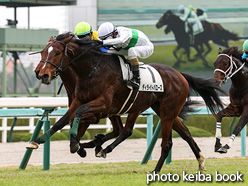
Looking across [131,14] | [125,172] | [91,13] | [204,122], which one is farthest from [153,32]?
[125,172]

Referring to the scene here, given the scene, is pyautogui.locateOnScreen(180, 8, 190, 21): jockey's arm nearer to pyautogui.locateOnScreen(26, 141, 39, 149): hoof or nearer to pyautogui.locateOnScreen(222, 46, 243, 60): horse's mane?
pyautogui.locateOnScreen(222, 46, 243, 60): horse's mane

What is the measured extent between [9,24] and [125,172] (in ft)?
57.8

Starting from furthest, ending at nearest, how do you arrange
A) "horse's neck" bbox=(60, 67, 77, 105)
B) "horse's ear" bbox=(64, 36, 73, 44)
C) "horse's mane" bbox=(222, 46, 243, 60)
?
"horse's mane" bbox=(222, 46, 243, 60), "horse's neck" bbox=(60, 67, 77, 105), "horse's ear" bbox=(64, 36, 73, 44)

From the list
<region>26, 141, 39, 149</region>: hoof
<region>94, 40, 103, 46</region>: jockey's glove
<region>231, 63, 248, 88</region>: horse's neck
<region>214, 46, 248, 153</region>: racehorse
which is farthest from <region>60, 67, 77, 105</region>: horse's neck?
<region>231, 63, 248, 88</region>: horse's neck

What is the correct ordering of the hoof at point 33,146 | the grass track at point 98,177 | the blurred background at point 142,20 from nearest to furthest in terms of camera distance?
1. the grass track at point 98,177
2. the hoof at point 33,146
3. the blurred background at point 142,20

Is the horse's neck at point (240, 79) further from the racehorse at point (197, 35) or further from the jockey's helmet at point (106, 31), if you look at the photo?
the racehorse at point (197, 35)

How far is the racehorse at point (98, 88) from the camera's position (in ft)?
18.4

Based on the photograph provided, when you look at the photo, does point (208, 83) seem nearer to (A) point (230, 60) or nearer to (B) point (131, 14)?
(A) point (230, 60)

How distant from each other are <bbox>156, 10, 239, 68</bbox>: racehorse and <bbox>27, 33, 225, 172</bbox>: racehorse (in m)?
18.7

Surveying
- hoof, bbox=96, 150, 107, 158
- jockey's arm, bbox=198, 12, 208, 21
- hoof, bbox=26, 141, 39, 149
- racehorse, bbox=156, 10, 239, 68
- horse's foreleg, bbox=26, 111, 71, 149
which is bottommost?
racehorse, bbox=156, 10, 239, 68

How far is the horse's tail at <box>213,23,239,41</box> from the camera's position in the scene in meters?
25.5

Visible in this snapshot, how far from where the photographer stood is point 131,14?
25672mm

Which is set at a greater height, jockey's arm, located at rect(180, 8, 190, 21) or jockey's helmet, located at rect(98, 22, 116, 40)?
jockey's helmet, located at rect(98, 22, 116, 40)

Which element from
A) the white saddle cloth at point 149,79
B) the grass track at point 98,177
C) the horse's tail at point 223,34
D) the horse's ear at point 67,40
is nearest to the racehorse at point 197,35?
the horse's tail at point 223,34
